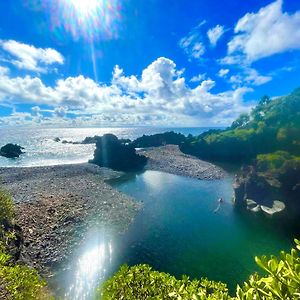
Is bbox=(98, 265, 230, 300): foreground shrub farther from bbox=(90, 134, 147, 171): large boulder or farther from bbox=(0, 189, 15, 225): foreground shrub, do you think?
bbox=(90, 134, 147, 171): large boulder

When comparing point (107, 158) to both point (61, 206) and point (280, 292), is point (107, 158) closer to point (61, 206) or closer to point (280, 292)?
point (61, 206)

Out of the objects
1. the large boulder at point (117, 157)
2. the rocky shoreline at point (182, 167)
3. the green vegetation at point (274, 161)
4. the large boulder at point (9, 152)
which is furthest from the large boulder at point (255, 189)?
the large boulder at point (9, 152)

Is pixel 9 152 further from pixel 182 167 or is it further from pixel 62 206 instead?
pixel 62 206

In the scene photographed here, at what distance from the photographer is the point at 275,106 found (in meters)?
154

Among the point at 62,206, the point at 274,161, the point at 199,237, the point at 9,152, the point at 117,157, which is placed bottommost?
the point at 9,152

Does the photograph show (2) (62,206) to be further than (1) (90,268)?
Yes

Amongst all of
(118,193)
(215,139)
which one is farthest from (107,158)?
(215,139)

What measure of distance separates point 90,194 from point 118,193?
8382 millimetres

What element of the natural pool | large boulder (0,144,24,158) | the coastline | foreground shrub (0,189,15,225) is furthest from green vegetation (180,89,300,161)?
foreground shrub (0,189,15,225)

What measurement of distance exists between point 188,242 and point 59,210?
1185 inches

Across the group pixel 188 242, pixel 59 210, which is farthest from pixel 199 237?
pixel 59 210

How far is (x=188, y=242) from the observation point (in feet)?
161

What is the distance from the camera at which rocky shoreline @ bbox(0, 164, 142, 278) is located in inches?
1718

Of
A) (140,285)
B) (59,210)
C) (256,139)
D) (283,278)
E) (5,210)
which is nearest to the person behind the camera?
(283,278)
